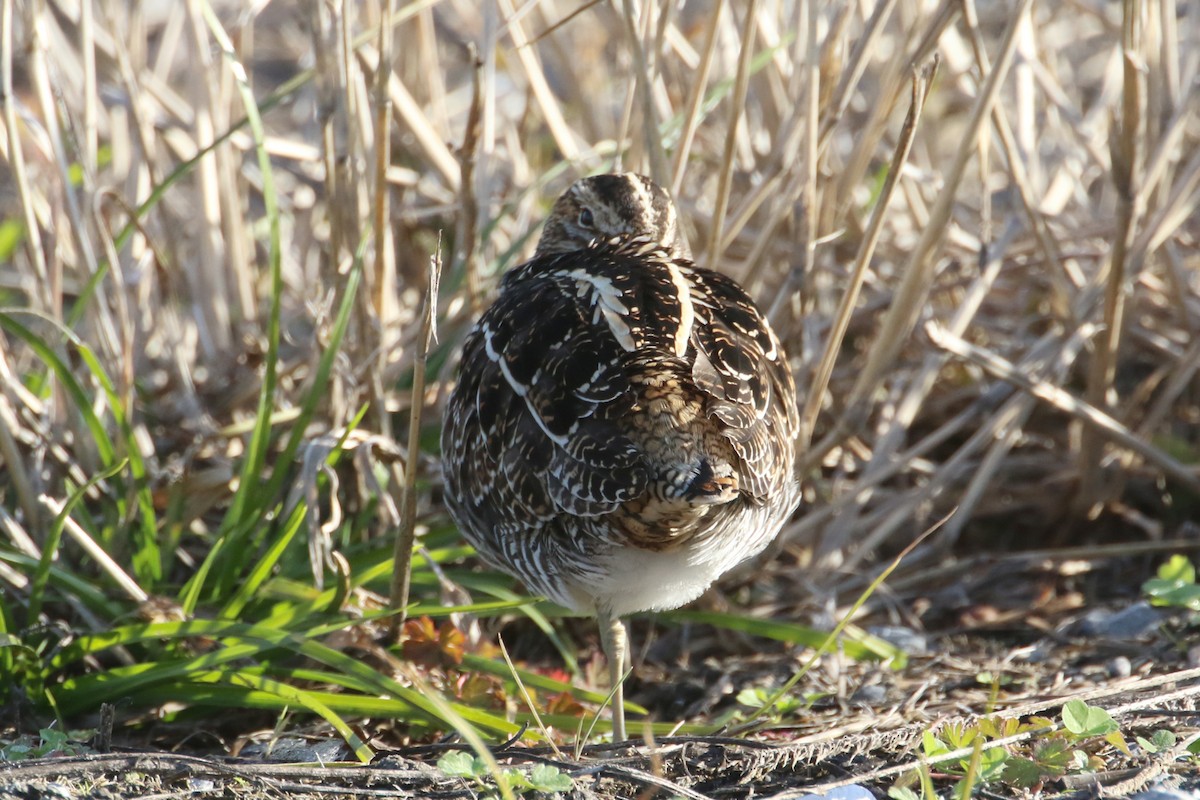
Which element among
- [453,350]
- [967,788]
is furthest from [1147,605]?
[453,350]

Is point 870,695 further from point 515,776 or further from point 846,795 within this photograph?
point 515,776

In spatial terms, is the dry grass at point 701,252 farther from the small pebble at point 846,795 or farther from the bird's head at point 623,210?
the small pebble at point 846,795

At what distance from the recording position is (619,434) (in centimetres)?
270

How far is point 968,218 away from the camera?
511 cm

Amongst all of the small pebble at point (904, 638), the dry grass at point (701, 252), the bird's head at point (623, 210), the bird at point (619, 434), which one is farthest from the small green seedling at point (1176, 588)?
the bird's head at point (623, 210)

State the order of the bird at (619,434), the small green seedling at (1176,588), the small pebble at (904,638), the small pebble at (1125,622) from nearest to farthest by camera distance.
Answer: the bird at (619,434), the small green seedling at (1176,588), the small pebble at (1125,622), the small pebble at (904,638)

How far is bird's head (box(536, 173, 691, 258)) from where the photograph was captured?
363 cm

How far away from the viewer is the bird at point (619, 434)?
2.70 metres

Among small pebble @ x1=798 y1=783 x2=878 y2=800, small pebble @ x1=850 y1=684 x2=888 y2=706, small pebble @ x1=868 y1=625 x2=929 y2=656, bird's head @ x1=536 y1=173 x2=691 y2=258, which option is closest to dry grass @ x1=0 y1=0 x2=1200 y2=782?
bird's head @ x1=536 y1=173 x2=691 y2=258

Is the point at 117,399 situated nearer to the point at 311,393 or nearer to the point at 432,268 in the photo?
the point at 311,393

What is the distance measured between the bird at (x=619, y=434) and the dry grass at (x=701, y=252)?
0.32m

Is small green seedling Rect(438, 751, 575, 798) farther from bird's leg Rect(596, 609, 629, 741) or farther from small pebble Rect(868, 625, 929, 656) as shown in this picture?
small pebble Rect(868, 625, 929, 656)

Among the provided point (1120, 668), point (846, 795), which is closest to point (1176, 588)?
point (1120, 668)

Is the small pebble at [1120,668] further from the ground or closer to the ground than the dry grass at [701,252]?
closer to the ground
